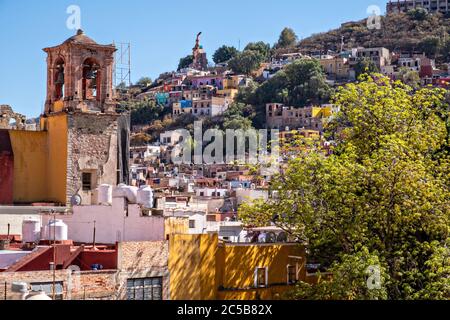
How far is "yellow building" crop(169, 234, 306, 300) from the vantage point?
1942cm

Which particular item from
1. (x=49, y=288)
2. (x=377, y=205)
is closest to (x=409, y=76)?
(x=377, y=205)

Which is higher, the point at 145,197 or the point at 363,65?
the point at 363,65

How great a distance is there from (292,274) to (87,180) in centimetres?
844

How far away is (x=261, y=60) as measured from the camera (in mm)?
150500

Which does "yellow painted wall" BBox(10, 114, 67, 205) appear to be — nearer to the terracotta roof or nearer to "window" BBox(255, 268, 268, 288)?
the terracotta roof

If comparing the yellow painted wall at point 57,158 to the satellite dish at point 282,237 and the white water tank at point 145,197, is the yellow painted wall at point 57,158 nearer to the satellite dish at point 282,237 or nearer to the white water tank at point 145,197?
the white water tank at point 145,197

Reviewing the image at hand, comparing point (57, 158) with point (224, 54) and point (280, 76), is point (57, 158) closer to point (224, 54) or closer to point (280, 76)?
point (280, 76)

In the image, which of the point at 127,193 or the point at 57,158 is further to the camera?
the point at 57,158

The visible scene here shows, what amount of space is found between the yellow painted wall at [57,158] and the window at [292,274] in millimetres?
8199

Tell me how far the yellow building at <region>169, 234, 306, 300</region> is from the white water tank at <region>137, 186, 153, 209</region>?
2356mm

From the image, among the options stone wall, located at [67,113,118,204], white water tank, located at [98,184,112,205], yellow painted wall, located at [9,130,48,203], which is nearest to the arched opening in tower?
yellow painted wall, located at [9,130,48,203]

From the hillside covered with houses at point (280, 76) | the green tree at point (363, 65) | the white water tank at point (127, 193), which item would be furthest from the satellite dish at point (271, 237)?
the green tree at point (363, 65)

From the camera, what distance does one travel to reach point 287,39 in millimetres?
169750

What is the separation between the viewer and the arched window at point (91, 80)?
28531 millimetres
